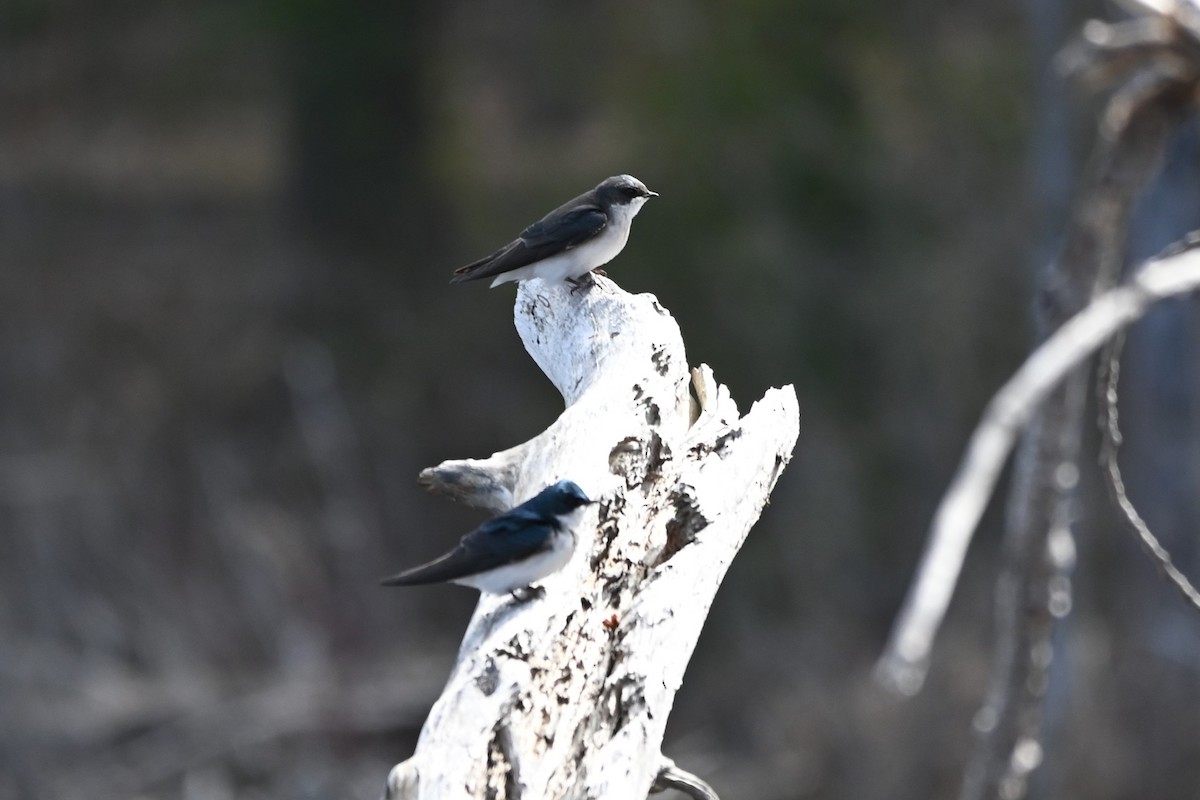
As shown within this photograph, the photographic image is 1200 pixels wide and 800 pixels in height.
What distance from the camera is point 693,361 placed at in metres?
11.9

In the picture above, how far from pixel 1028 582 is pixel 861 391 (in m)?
8.69

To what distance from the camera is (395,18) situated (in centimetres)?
1656

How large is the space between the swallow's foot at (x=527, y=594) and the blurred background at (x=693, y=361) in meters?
6.59

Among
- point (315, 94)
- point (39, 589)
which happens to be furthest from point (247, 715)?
point (315, 94)

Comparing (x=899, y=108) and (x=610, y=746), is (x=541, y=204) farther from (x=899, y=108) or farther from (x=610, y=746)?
(x=610, y=746)

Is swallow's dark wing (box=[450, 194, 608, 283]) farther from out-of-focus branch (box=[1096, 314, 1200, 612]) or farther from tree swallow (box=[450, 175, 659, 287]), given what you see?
out-of-focus branch (box=[1096, 314, 1200, 612])

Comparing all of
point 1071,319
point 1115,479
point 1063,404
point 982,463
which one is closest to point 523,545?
point 1115,479

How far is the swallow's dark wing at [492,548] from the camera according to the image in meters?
3.17

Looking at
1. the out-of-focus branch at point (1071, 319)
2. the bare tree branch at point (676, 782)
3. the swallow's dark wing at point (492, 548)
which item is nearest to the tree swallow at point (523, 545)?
the swallow's dark wing at point (492, 548)

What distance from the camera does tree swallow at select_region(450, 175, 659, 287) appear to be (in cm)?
468

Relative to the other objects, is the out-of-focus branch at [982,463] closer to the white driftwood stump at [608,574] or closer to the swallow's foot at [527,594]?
the white driftwood stump at [608,574]

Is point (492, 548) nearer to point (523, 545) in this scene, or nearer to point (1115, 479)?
point (523, 545)

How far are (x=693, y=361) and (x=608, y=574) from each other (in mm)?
8598

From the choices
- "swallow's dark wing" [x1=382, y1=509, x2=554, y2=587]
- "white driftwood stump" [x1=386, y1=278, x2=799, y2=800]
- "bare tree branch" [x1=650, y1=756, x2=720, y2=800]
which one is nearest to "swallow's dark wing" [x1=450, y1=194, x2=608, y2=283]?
"white driftwood stump" [x1=386, y1=278, x2=799, y2=800]
